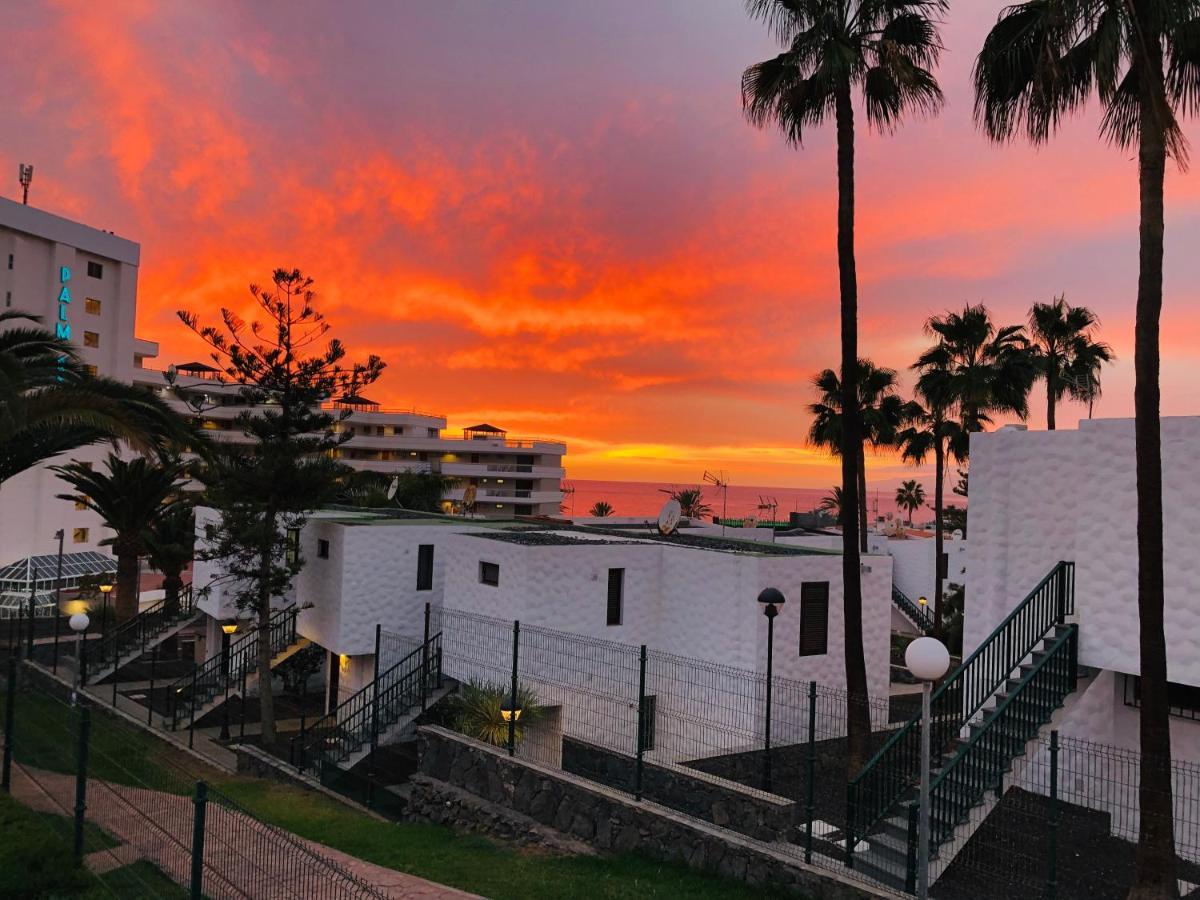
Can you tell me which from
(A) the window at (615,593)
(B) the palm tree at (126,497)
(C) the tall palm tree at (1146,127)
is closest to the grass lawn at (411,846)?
(C) the tall palm tree at (1146,127)

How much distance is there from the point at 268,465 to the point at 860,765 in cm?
1574

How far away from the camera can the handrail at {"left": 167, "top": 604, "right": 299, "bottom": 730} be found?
23406 millimetres

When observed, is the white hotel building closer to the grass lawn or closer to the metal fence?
the grass lawn

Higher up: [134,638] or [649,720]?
[649,720]

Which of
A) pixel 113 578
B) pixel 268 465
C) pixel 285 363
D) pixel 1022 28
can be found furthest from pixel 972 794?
pixel 113 578

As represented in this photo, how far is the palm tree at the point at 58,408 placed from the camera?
1592 cm

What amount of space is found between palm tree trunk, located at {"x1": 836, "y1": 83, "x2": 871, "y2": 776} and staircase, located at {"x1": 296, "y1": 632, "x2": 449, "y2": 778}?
926 cm

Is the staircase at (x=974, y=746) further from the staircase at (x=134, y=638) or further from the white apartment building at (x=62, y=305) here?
the white apartment building at (x=62, y=305)

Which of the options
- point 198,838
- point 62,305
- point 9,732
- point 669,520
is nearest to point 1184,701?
point 669,520

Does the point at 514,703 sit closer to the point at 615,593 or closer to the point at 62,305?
the point at 615,593

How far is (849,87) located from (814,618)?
11.4m

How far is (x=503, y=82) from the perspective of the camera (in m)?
28.3

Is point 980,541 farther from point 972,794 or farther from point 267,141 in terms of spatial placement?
point 267,141

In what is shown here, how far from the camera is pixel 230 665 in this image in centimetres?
2445
